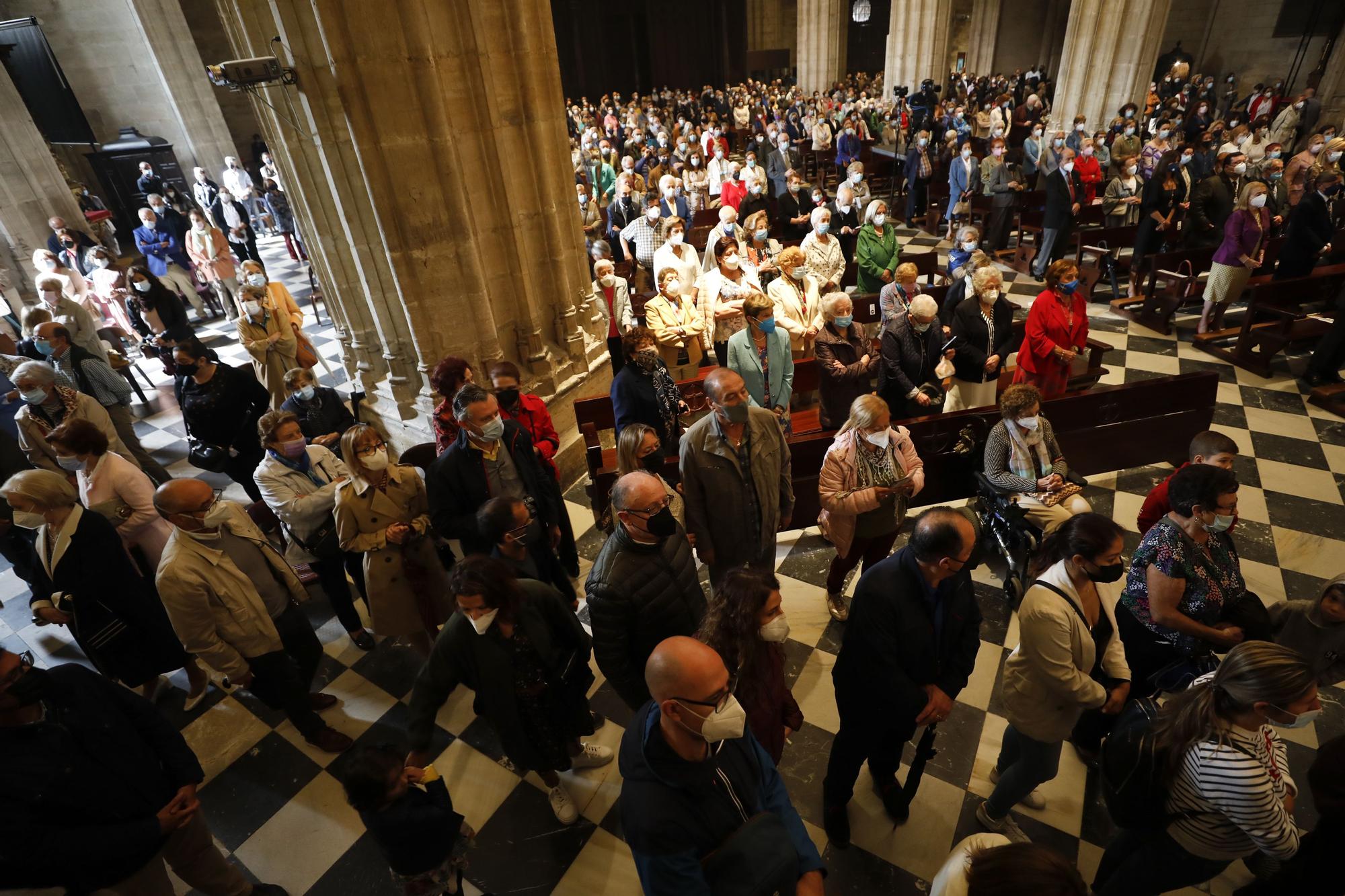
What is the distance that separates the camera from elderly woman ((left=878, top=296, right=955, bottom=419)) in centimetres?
468

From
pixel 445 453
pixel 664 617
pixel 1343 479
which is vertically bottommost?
pixel 1343 479

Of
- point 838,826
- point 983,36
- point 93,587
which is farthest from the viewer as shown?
point 983,36

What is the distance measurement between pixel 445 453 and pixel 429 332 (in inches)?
83.5

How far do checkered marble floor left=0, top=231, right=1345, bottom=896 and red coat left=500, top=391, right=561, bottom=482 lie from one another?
1.07 m

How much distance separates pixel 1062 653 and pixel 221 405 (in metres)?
5.16

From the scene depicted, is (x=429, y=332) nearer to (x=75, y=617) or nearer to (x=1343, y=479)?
(x=75, y=617)

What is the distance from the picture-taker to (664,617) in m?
2.59

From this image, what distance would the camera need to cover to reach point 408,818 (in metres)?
2.11

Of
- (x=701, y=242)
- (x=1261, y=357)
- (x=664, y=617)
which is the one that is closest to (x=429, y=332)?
(x=664, y=617)

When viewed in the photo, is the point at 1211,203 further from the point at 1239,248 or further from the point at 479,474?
the point at 479,474

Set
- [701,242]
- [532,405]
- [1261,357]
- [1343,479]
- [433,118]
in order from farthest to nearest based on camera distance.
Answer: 1. [701,242]
2. [1261,357]
3. [1343,479]
4. [433,118]
5. [532,405]

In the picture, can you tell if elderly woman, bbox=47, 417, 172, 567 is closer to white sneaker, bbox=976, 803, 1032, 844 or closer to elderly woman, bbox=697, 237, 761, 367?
elderly woman, bbox=697, 237, 761, 367

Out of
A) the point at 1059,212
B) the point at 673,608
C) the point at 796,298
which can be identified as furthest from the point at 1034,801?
the point at 1059,212

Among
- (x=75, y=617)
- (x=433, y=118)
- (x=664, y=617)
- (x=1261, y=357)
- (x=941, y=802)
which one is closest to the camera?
(x=664, y=617)
